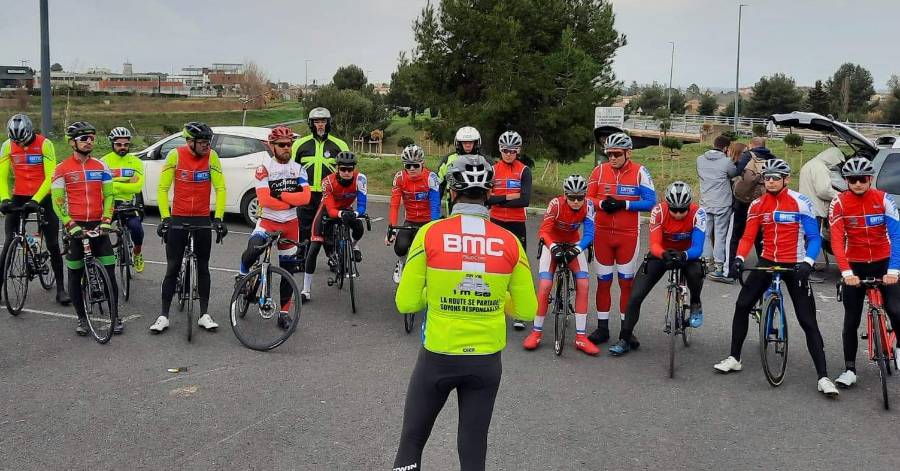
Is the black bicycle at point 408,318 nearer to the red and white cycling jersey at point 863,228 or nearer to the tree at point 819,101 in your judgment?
the red and white cycling jersey at point 863,228

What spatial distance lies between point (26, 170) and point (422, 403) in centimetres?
715

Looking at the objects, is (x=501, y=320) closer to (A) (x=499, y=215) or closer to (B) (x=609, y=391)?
(B) (x=609, y=391)

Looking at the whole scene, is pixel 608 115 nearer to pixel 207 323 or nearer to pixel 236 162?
pixel 236 162

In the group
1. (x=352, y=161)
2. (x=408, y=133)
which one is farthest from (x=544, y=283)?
(x=408, y=133)

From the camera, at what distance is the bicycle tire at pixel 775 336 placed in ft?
23.3

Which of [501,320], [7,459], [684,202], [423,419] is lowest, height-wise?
[7,459]

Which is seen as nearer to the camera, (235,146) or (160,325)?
(160,325)

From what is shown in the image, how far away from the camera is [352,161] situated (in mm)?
9398

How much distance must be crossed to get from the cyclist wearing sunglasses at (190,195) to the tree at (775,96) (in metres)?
67.7

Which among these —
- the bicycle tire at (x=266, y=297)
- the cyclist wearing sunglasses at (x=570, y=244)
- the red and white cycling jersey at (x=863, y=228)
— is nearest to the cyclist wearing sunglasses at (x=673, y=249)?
the cyclist wearing sunglasses at (x=570, y=244)

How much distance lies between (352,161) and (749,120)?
58.3 metres

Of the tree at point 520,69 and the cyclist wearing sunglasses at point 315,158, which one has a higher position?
the tree at point 520,69

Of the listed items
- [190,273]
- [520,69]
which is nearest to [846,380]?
[190,273]

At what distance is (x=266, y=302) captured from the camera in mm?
8273
